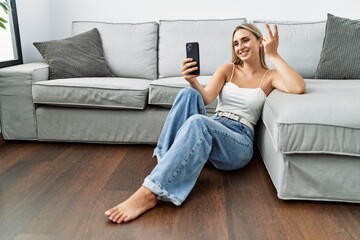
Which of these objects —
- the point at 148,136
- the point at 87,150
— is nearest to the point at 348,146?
the point at 148,136

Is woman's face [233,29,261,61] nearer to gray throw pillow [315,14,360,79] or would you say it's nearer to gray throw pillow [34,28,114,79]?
gray throw pillow [315,14,360,79]

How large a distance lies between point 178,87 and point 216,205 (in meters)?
0.86

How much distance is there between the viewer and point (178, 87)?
6.78ft

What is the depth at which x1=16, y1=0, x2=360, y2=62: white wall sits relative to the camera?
2.73 metres

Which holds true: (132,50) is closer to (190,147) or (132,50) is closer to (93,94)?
(93,94)

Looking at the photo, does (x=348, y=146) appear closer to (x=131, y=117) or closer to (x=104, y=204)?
(x=104, y=204)

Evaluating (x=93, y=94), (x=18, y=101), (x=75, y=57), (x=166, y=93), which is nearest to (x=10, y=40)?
(x=75, y=57)

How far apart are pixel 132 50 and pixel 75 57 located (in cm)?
46

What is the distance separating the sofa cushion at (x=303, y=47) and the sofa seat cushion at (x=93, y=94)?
101 centimetres

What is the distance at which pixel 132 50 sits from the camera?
2.65 m

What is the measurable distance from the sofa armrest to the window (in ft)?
1.47

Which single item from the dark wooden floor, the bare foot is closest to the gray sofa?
the dark wooden floor

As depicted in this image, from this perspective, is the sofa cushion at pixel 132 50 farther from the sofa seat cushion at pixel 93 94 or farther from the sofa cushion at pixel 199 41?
the sofa seat cushion at pixel 93 94

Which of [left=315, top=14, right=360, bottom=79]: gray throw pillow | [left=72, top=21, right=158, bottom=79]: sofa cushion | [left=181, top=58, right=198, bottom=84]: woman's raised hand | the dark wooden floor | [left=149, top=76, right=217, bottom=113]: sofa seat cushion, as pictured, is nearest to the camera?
the dark wooden floor
